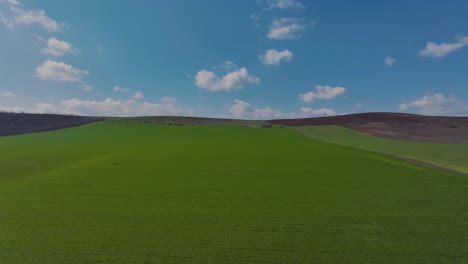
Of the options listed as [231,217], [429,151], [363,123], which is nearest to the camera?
[231,217]

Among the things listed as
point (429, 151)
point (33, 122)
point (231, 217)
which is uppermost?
point (33, 122)

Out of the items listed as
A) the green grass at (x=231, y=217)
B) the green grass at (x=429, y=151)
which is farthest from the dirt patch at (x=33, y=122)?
the green grass at (x=429, y=151)

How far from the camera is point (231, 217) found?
5.01 meters

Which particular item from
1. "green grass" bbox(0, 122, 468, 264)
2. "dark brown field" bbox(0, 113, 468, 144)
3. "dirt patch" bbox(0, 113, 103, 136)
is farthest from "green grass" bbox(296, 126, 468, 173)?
"dirt patch" bbox(0, 113, 103, 136)

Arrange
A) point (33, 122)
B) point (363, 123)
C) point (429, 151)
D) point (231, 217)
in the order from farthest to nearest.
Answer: point (363, 123) < point (33, 122) < point (429, 151) < point (231, 217)

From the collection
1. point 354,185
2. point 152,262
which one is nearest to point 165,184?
point 152,262

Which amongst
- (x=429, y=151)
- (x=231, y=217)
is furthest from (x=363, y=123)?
(x=231, y=217)

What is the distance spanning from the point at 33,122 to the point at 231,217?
5711cm

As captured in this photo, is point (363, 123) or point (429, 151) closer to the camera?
point (429, 151)

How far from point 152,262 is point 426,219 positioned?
6057 millimetres

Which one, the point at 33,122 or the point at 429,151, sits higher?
the point at 33,122

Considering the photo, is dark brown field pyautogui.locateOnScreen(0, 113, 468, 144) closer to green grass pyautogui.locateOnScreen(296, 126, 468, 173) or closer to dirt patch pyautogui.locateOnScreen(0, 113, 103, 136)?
dirt patch pyautogui.locateOnScreen(0, 113, 103, 136)

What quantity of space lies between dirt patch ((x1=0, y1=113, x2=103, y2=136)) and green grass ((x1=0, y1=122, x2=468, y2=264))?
42.4 metres

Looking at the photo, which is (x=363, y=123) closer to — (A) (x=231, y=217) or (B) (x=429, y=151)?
(B) (x=429, y=151)
